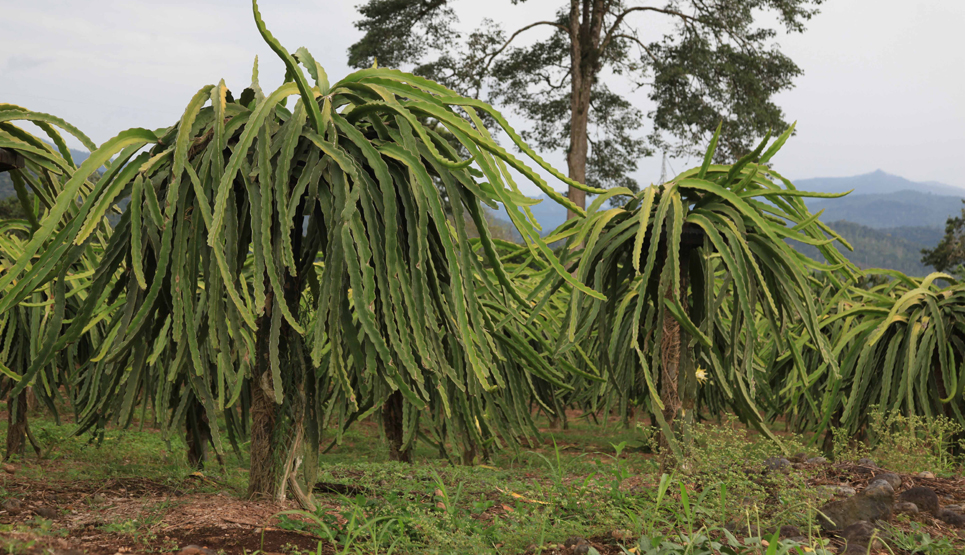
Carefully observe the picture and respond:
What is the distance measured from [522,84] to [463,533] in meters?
16.7

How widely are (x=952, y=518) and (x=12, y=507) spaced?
3642mm

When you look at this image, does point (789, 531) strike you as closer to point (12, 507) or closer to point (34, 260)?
point (12, 507)

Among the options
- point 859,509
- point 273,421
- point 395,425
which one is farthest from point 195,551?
point 395,425

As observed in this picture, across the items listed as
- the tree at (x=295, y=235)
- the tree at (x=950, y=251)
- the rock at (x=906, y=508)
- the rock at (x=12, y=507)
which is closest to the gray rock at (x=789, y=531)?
the rock at (x=906, y=508)

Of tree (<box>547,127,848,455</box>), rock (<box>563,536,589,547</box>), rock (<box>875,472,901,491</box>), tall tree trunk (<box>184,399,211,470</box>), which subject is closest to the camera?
rock (<box>563,536,589,547</box>)

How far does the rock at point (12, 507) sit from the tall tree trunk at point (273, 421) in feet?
2.75

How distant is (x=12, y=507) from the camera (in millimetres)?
2727

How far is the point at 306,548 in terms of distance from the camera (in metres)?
2.44

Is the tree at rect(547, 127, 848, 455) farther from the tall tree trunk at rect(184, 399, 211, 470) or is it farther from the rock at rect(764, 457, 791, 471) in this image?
the tall tree trunk at rect(184, 399, 211, 470)

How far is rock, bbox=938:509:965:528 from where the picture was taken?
2.80 meters

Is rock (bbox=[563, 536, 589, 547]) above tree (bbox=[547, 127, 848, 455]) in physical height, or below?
below

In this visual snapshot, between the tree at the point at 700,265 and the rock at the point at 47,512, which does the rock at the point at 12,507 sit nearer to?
the rock at the point at 47,512

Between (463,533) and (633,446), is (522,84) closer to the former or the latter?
(633,446)

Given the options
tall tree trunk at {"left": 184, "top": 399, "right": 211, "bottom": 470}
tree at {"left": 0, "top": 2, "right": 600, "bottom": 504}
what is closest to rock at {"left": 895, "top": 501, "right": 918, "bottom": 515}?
tree at {"left": 0, "top": 2, "right": 600, "bottom": 504}
